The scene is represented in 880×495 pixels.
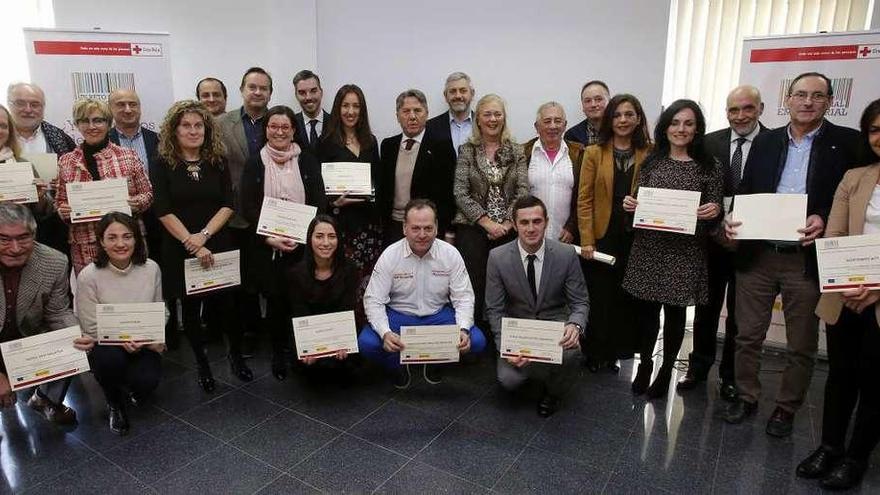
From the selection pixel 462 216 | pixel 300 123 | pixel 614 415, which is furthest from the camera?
pixel 300 123

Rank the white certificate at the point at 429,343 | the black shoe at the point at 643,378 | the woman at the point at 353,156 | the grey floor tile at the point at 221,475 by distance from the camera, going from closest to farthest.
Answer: the grey floor tile at the point at 221,475
the white certificate at the point at 429,343
the black shoe at the point at 643,378
the woman at the point at 353,156

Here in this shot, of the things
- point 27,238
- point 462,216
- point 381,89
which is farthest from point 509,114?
point 27,238

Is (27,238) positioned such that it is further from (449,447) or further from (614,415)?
(614,415)

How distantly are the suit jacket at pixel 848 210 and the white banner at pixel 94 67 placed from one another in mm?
4583

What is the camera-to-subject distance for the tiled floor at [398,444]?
7.84 feet

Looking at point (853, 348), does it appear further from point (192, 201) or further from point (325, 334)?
point (192, 201)

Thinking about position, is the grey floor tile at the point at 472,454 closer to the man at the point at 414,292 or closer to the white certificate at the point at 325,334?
the man at the point at 414,292

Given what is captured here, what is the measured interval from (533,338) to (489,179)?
1.13 metres

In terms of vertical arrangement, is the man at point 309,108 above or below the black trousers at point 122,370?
above

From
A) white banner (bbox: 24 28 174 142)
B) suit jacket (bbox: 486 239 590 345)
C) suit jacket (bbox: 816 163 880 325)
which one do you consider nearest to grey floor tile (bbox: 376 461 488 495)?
suit jacket (bbox: 486 239 590 345)

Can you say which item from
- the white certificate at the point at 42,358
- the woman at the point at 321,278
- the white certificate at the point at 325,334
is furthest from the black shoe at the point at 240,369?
the white certificate at the point at 42,358

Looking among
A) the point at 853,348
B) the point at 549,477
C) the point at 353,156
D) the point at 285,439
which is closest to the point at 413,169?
the point at 353,156

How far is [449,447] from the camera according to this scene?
267cm

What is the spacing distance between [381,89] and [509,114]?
3.90 ft
